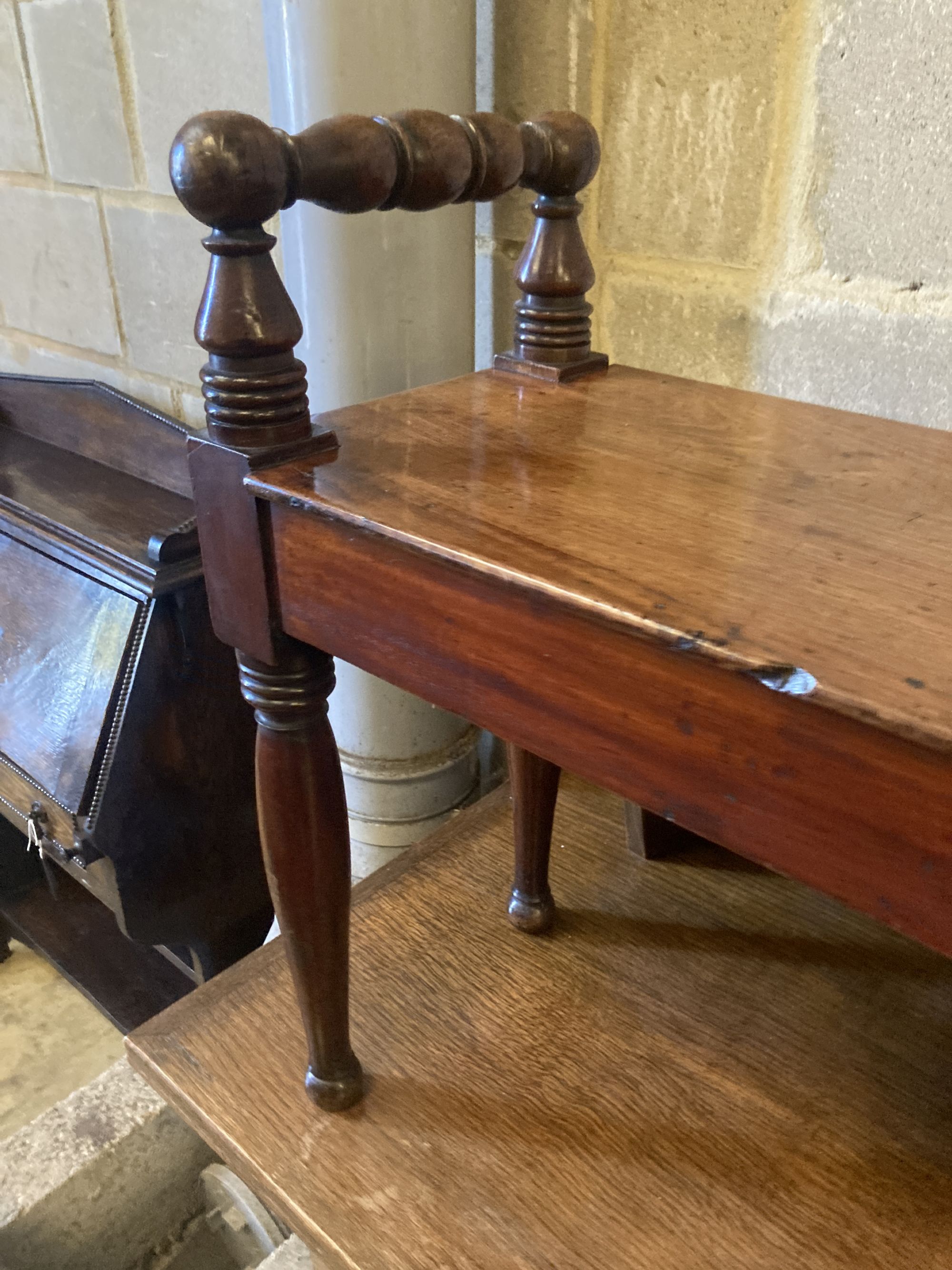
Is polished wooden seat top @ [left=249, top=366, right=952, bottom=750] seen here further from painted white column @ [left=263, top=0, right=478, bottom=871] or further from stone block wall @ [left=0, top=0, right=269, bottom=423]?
stone block wall @ [left=0, top=0, right=269, bottom=423]

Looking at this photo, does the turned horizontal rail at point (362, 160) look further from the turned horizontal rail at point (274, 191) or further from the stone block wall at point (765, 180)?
the stone block wall at point (765, 180)

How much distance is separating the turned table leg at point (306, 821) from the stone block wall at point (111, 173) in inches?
31.8

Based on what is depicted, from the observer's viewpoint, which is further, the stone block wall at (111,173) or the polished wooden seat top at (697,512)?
the stone block wall at (111,173)

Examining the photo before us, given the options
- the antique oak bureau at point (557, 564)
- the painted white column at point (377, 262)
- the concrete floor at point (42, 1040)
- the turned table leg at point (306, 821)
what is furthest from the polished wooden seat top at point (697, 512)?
the concrete floor at point (42, 1040)

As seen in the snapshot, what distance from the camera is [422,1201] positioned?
682 mm

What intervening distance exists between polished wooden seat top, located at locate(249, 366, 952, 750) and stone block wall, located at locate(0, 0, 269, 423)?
70 centimetres

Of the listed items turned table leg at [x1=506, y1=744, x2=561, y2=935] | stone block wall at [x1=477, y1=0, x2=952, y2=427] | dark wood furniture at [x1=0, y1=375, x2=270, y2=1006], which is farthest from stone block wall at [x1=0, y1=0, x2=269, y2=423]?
turned table leg at [x1=506, y1=744, x2=561, y2=935]

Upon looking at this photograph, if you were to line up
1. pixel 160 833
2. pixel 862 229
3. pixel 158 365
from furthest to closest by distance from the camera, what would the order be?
pixel 158 365 < pixel 160 833 < pixel 862 229

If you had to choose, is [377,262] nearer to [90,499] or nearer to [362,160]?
[362,160]

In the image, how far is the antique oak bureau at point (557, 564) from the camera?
1.27ft

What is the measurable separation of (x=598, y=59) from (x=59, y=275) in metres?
0.99

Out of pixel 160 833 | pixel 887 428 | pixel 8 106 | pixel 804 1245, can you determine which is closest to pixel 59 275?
pixel 8 106

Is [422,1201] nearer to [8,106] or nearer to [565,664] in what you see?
[565,664]

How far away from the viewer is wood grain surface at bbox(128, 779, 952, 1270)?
2.15 feet
